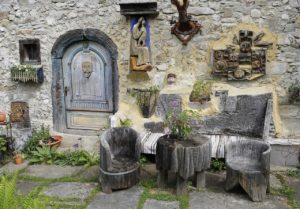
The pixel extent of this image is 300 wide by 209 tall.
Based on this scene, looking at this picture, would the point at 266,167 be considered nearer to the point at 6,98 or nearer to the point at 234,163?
the point at 234,163

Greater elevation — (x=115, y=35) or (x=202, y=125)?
(x=115, y=35)

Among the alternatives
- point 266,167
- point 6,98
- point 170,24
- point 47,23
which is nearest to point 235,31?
point 170,24

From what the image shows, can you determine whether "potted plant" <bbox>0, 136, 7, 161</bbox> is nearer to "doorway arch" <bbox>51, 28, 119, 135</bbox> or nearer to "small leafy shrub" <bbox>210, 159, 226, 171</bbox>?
"doorway arch" <bbox>51, 28, 119, 135</bbox>

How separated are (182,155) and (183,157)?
0.08ft

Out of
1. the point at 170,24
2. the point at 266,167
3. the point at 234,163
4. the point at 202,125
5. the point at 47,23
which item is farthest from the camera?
the point at 47,23

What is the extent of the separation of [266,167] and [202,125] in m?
1.60

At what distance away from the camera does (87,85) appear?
6422mm

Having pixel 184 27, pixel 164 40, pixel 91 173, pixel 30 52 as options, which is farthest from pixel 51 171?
pixel 184 27

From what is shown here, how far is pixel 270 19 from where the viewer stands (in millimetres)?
5531

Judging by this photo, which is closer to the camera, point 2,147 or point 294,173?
point 294,173

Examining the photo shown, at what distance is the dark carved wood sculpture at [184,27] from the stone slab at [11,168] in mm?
3237

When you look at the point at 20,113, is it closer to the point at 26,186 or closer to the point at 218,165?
the point at 26,186

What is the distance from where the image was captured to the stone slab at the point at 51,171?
5.06 meters

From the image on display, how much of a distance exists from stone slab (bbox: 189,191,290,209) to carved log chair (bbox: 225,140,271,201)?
9 cm
